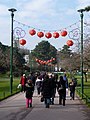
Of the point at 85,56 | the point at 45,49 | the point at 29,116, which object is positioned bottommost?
the point at 29,116

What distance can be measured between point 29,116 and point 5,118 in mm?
1233

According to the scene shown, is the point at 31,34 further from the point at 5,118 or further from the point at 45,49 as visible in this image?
the point at 45,49

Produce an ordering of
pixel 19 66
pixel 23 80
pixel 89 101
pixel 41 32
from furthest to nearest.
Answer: pixel 19 66, pixel 23 80, pixel 41 32, pixel 89 101

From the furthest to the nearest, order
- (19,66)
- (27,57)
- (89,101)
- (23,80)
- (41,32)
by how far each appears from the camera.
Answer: (27,57) < (19,66) < (23,80) < (41,32) < (89,101)

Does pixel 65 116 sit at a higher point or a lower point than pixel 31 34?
lower

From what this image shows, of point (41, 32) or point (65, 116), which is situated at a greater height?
point (41, 32)

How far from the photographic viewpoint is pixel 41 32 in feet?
81.9

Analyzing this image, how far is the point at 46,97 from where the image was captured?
18375 millimetres

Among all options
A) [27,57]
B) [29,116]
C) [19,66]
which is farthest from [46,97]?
[27,57]

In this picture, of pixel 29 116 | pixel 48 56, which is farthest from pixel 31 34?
pixel 48 56

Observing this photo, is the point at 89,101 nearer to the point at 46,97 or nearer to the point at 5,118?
the point at 46,97

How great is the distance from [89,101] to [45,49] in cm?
12220

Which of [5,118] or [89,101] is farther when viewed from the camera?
[89,101]

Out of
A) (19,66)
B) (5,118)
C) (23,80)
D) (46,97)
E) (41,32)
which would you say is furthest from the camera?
(19,66)
